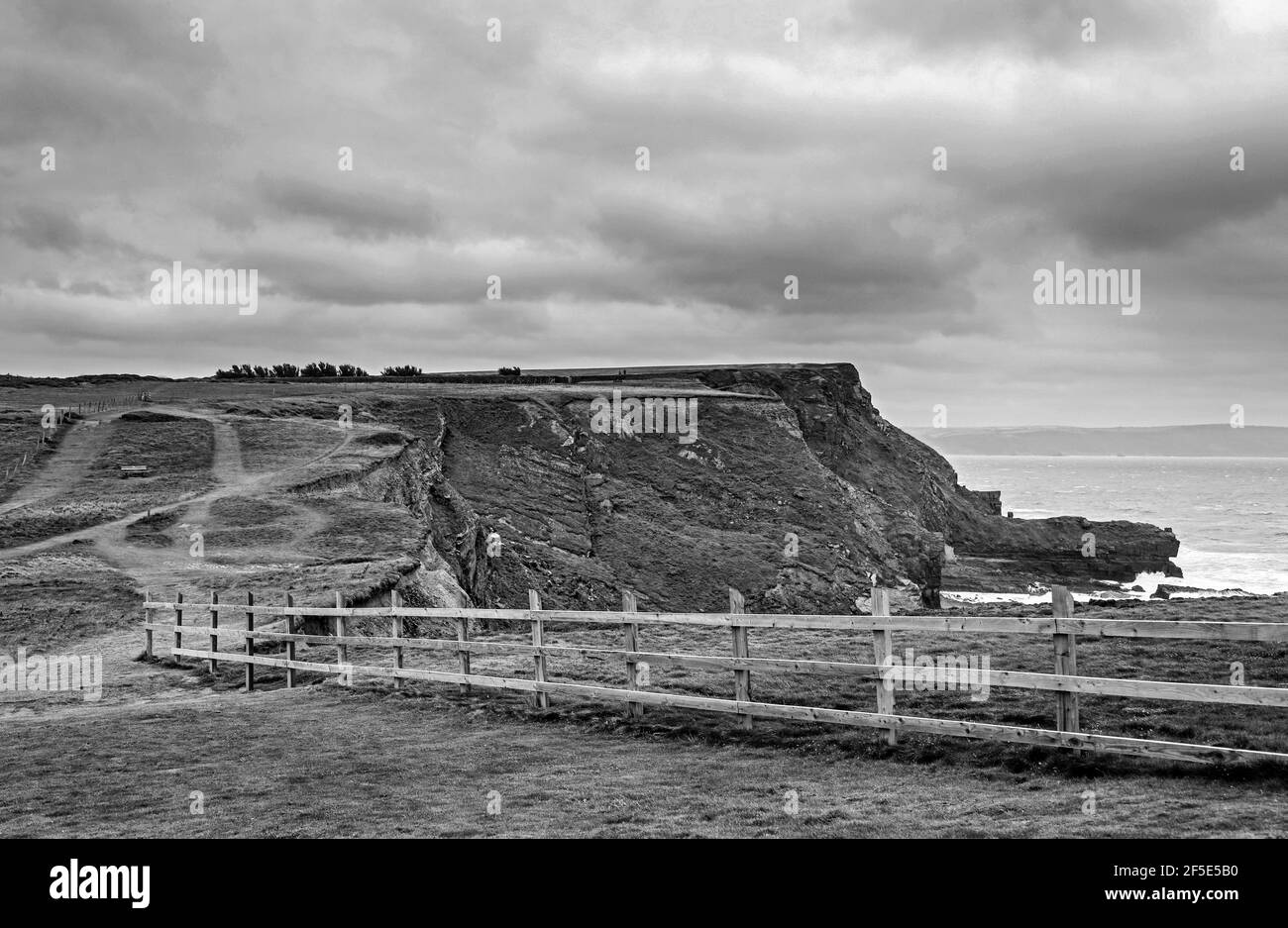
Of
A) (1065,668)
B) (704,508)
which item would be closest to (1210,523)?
(704,508)

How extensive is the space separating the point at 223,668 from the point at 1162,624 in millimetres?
20301

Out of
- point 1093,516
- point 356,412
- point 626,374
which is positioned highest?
point 626,374

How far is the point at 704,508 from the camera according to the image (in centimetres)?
6981

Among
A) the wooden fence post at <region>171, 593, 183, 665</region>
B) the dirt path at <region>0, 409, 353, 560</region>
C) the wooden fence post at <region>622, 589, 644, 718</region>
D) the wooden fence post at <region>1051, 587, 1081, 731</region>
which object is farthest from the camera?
the dirt path at <region>0, 409, 353, 560</region>

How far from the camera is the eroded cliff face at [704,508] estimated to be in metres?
53.7

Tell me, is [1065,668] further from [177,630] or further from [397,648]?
[177,630]

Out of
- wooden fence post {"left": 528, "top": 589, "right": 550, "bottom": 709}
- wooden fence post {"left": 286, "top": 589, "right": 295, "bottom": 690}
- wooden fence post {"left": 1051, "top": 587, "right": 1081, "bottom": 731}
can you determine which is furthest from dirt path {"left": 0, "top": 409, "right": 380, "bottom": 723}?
wooden fence post {"left": 1051, "top": 587, "right": 1081, "bottom": 731}

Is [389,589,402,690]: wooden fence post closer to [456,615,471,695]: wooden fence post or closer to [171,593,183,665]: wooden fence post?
[456,615,471,695]: wooden fence post

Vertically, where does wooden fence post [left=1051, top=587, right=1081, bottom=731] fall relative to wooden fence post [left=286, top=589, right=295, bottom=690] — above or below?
above

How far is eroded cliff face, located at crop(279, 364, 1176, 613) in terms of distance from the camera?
53688 mm

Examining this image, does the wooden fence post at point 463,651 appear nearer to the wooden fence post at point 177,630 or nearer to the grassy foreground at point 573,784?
the grassy foreground at point 573,784

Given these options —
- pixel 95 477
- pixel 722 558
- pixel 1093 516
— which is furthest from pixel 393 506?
pixel 1093 516
